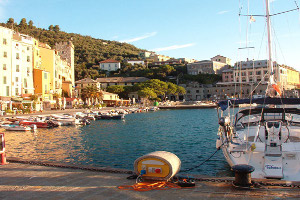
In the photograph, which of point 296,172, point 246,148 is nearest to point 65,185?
point 246,148

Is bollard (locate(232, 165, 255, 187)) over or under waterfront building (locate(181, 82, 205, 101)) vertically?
under

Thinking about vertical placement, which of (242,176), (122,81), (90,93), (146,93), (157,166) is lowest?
(242,176)

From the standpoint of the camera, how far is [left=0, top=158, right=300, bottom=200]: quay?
7.71 meters

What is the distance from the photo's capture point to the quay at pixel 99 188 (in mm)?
7711

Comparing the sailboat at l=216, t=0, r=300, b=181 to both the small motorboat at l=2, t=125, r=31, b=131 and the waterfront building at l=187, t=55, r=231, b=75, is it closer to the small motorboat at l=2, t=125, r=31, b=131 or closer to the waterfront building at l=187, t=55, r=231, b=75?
the small motorboat at l=2, t=125, r=31, b=131

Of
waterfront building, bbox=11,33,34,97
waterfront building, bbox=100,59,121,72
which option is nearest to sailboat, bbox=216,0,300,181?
waterfront building, bbox=11,33,34,97

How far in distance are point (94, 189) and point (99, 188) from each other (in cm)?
16

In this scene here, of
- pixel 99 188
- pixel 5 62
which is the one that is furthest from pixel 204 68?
pixel 99 188

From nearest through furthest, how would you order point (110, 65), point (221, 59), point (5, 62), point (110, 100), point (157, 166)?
point (157, 166)
point (5, 62)
point (110, 100)
point (110, 65)
point (221, 59)

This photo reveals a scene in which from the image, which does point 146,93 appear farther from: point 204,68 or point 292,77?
point 292,77

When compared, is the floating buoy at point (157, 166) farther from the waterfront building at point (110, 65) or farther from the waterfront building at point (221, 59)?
the waterfront building at point (221, 59)

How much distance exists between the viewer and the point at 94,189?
8.47 m

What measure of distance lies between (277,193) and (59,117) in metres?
45.2

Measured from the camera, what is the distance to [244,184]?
8.08 meters
